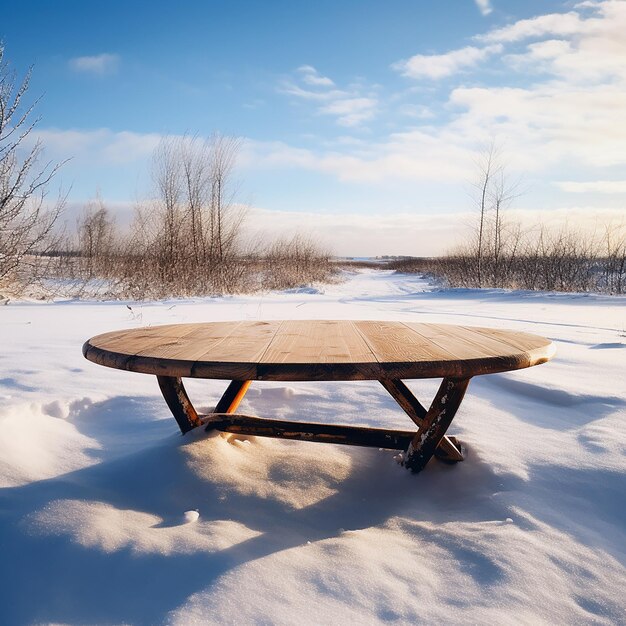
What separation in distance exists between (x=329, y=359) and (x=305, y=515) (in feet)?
1.96

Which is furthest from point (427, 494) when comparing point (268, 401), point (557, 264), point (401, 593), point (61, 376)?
point (557, 264)

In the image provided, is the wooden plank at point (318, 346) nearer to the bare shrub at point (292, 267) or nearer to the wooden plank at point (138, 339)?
the wooden plank at point (138, 339)

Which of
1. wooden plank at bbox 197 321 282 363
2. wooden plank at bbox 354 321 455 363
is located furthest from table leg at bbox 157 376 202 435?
wooden plank at bbox 354 321 455 363

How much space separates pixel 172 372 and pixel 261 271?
1394 centimetres

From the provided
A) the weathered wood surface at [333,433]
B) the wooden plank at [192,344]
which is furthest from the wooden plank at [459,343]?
the wooden plank at [192,344]

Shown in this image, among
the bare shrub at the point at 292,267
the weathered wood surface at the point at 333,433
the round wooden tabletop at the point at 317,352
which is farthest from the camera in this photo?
the bare shrub at the point at 292,267

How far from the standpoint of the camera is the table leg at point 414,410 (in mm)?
1625

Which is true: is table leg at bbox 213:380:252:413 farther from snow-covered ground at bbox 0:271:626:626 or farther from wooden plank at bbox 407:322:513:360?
wooden plank at bbox 407:322:513:360

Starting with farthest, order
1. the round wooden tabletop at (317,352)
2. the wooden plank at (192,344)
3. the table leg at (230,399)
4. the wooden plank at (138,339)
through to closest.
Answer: the table leg at (230,399) < the wooden plank at (138,339) < the wooden plank at (192,344) < the round wooden tabletop at (317,352)

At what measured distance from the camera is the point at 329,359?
3.26 feet

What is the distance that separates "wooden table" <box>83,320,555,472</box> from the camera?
96 centimetres

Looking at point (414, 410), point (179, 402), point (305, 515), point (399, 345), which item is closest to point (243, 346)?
point (399, 345)

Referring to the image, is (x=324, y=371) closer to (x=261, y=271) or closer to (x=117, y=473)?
(x=117, y=473)

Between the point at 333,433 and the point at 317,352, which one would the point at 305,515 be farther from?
the point at 317,352
